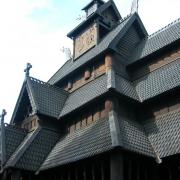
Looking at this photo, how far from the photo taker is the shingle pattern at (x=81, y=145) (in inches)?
616

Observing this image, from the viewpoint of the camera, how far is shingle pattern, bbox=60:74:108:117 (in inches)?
755

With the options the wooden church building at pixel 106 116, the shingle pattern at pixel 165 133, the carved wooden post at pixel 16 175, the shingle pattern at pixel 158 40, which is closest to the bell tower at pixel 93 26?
the wooden church building at pixel 106 116

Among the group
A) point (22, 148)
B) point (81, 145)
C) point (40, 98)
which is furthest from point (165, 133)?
point (40, 98)

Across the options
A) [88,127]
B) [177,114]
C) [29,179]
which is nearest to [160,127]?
[177,114]

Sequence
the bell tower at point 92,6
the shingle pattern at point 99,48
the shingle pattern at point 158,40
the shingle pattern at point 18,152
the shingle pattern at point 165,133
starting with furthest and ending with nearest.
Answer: the bell tower at point 92,6, the shingle pattern at point 99,48, the shingle pattern at point 158,40, the shingle pattern at point 18,152, the shingle pattern at point 165,133

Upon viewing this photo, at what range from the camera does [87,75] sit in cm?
2211

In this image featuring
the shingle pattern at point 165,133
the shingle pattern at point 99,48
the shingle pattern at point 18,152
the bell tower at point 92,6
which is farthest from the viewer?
the bell tower at point 92,6

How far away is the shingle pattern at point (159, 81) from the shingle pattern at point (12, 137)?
7475mm

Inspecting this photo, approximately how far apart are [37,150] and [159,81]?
293 inches

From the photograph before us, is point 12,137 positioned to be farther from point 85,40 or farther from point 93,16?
point 93,16

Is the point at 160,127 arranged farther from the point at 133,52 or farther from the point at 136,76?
the point at 133,52

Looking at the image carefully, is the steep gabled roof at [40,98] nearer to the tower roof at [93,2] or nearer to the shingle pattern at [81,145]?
the shingle pattern at [81,145]

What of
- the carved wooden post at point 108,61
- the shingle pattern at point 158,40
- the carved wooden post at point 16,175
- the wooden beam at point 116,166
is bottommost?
the wooden beam at point 116,166

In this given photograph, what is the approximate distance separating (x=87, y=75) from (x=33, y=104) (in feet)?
12.2
